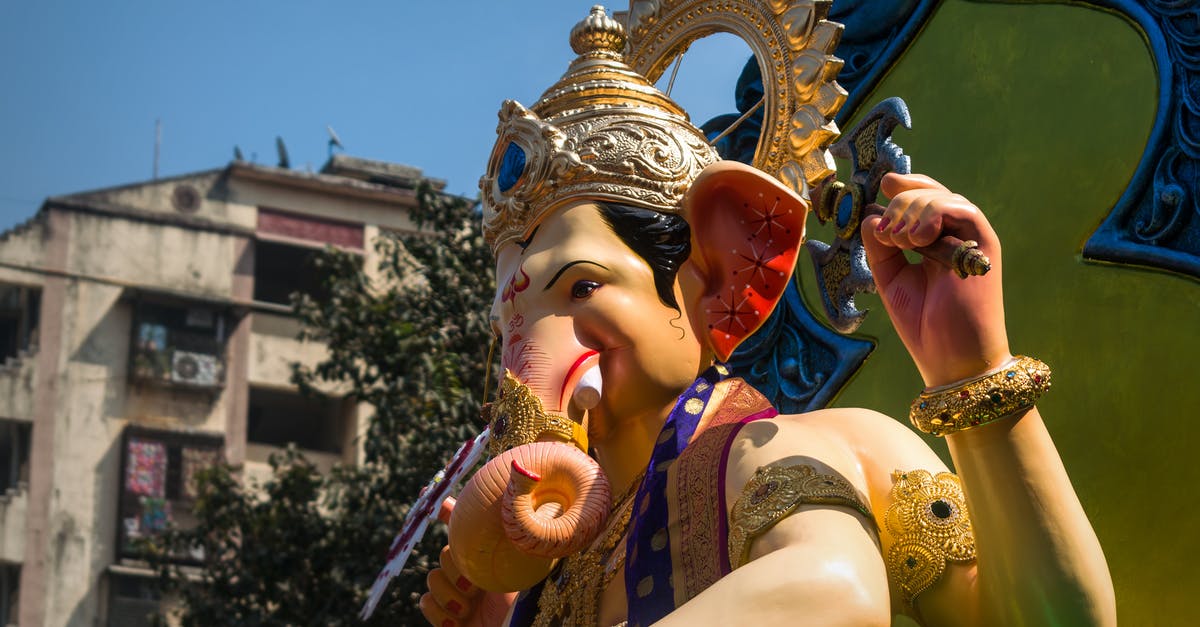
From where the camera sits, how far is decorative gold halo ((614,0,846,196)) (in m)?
3.32

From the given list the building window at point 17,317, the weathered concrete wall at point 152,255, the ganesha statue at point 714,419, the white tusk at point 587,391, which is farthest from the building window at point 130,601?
the white tusk at point 587,391

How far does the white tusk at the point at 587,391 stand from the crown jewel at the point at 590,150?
15.3 inches

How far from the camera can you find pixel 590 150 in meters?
3.32

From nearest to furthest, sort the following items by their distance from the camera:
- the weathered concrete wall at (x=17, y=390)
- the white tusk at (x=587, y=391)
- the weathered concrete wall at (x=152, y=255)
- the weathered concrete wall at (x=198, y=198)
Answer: the white tusk at (x=587, y=391) < the weathered concrete wall at (x=17, y=390) < the weathered concrete wall at (x=152, y=255) < the weathered concrete wall at (x=198, y=198)

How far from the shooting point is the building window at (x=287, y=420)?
21062 mm

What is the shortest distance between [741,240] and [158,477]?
684 inches

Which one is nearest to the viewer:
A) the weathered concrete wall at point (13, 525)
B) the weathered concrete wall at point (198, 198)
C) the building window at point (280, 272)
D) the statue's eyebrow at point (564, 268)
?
the statue's eyebrow at point (564, 268)

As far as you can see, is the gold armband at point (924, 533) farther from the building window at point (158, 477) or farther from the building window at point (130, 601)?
the building window at point (130, 601)

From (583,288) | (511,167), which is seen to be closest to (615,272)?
(583,288)

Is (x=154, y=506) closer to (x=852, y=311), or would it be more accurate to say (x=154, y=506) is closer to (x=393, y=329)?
(x=393, y=329)

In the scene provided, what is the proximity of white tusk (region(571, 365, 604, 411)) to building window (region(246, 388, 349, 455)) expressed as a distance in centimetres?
1804

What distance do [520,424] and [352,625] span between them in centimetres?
652

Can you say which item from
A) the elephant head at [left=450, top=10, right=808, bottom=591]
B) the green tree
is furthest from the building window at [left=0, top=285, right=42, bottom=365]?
the elephant head at [left=450, top=10, right=808, bottom=591]

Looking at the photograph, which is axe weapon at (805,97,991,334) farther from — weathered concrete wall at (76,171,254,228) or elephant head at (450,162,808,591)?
weathered concrete wall at (76,171,254,228)
